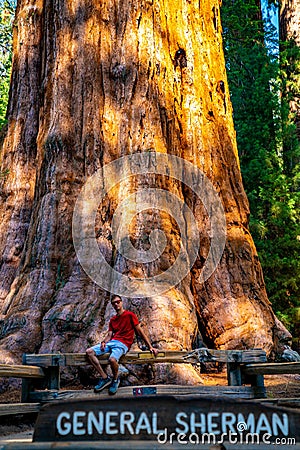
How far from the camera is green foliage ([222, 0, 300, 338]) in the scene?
53.5 feet

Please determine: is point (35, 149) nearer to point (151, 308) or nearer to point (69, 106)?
point (69, 106)

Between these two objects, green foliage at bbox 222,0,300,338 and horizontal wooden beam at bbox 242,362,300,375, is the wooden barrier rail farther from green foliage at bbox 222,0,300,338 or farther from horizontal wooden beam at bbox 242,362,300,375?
green foliage at bbox 222,0,300,338

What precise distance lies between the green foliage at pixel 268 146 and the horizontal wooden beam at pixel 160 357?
8215 mm

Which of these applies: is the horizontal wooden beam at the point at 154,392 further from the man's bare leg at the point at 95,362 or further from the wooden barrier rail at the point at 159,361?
the man's bare leg at the point at 95,362

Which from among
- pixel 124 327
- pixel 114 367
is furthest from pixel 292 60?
→ pixel 114 367

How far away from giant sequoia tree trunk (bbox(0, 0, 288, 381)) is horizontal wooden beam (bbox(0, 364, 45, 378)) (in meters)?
1.57

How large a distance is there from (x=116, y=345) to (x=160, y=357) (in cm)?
60

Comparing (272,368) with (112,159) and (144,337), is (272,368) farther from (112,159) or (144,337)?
(112,159)

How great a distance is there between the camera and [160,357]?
7.44 metres

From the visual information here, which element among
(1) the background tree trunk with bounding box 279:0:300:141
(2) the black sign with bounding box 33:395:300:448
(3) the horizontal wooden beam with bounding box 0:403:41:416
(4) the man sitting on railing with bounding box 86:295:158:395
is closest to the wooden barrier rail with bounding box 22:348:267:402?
(4) the man sitting on railing with bounding box 86:295:158:395

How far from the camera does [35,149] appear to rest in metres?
11.4

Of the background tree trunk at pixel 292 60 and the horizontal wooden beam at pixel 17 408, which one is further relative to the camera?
the background tree trunk at pixel 292 60

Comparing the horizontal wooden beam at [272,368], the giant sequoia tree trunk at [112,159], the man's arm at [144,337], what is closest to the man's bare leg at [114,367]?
the man's arm at [144,337]

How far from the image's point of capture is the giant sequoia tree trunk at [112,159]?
29.2 ft
